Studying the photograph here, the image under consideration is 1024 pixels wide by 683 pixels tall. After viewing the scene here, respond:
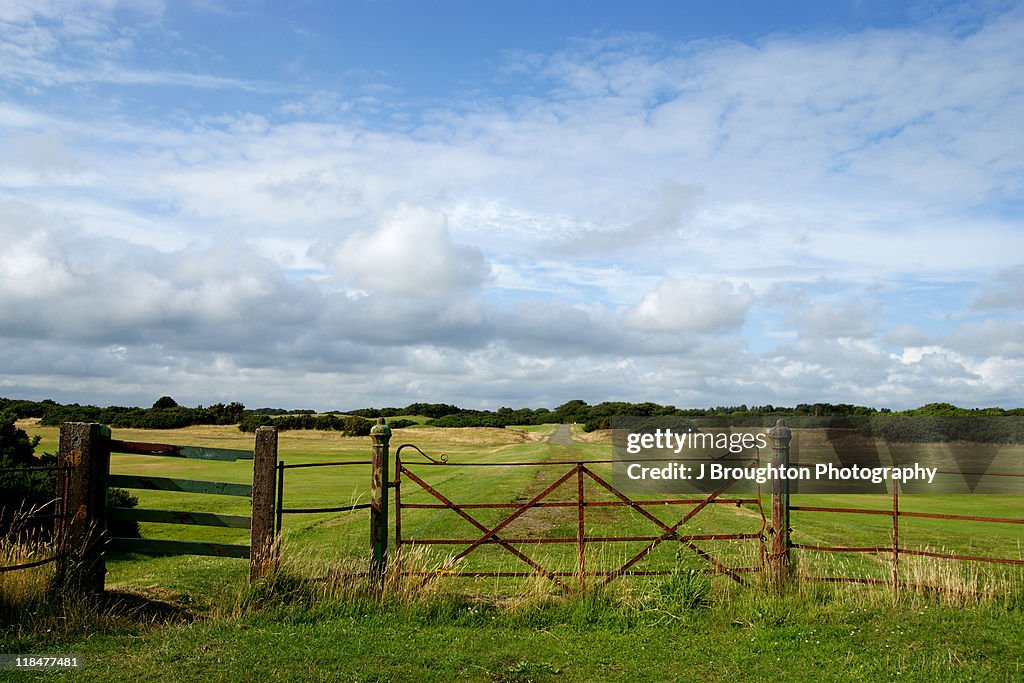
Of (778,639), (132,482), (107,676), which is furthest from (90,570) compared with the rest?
(778,639)

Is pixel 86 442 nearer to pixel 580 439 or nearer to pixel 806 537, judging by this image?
pixel 806 537

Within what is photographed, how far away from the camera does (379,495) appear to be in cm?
823

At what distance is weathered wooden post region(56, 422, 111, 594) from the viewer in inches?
303

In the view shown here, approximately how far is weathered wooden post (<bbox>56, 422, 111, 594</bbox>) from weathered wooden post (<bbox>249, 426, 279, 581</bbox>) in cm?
158

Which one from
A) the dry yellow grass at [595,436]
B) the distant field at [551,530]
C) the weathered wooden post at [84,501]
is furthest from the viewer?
the dry yellow grass at [595,436]

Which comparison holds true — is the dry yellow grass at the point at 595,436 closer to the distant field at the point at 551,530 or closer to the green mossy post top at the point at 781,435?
the distant field at the point at 551,530

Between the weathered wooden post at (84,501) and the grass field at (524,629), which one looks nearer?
the grass field at (524,629)

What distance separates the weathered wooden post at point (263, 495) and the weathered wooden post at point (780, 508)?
18.5 ft

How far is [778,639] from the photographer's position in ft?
23.2

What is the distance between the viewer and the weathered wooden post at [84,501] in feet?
25.2

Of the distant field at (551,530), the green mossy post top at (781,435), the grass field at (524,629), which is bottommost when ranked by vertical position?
the distant field at (551,530)

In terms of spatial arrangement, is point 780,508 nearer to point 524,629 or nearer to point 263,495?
point 524,629

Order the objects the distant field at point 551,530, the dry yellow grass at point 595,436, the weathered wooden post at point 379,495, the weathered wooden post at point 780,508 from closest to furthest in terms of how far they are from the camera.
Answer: the weathered wooden post at point 379,495, the weathered wooden post at point 780,508, the distant field at point 551,530, the dry yellow grass at point 595,436

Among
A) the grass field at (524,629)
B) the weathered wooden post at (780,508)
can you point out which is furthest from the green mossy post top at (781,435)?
the grass field at (524,629)
